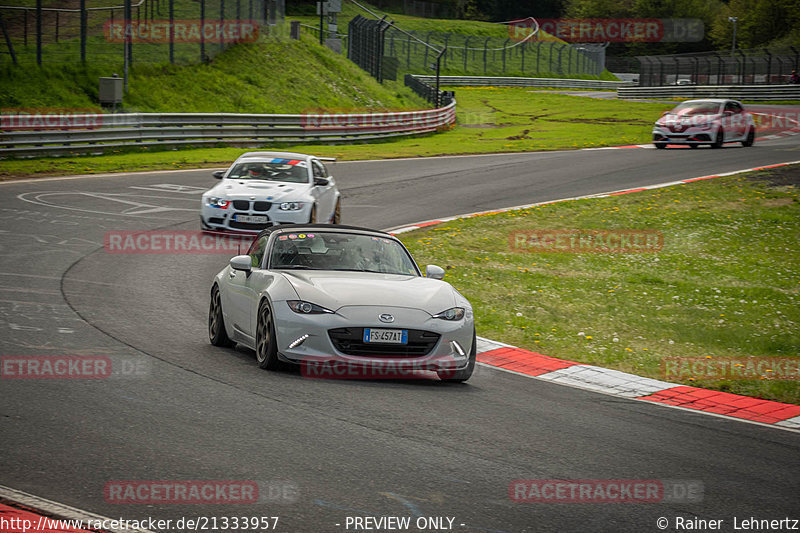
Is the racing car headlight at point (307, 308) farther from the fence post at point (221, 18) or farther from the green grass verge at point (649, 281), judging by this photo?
the fence post at point (221, 18)

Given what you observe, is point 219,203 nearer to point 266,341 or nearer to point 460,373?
point 266,341

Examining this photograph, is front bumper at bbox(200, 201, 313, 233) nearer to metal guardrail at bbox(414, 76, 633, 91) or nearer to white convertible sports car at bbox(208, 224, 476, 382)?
white convertible sports car at bbox(208, 224, 476, 382)

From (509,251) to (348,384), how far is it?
853 cm

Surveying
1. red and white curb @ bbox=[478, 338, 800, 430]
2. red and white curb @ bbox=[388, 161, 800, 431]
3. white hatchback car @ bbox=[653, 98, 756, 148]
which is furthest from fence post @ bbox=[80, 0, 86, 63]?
red and white curb @ bbox=[478, 338, 800, 430]

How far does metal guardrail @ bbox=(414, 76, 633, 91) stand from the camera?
270 feet

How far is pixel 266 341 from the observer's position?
848 cm

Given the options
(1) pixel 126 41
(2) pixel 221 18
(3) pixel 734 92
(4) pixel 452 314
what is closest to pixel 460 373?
(4) pixel 452 314

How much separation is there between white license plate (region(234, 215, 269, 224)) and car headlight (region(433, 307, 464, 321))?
8.40 m

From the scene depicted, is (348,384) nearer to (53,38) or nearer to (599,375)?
(599,375)

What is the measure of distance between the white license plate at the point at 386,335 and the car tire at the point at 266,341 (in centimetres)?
84

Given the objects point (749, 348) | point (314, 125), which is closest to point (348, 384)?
point (749, 348)

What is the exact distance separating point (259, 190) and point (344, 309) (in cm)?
902
